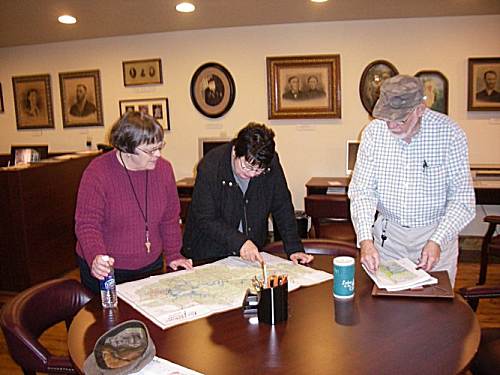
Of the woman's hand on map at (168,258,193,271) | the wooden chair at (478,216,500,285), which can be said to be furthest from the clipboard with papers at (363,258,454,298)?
the wooden chair at (478,216,500,285)

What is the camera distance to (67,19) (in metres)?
4.41

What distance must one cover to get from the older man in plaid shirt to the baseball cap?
3.03 ft

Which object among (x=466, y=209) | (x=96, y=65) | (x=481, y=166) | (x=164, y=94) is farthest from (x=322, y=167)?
(x=466, y=209)

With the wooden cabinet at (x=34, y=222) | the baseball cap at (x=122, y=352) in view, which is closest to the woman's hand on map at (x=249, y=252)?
the baseball cap at (x=122, y=352)

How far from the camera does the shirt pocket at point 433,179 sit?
76.4 inches

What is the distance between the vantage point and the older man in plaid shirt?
6.11 ft

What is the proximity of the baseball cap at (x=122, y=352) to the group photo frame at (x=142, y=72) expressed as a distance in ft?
14.2

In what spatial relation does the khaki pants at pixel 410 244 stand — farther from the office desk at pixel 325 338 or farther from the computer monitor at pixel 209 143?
the computer monitor at pixel 209 143

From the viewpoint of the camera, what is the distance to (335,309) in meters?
1.58

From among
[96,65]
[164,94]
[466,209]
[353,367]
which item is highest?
[96,65]

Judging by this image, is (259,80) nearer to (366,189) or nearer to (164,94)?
(164,94)

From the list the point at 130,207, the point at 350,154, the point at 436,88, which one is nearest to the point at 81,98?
the point at 350,154

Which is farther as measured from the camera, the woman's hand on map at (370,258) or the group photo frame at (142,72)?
the group photo frame at (142,72)

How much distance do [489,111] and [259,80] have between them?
2349mm
